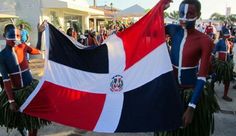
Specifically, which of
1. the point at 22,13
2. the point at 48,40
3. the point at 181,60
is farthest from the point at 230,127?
the point at 22,13

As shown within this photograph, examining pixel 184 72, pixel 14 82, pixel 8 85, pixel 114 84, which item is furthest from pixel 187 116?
pixel 14 82

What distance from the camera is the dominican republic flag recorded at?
3.53 meters

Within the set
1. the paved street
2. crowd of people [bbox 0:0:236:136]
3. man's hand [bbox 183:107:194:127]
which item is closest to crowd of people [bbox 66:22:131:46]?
crowd of people [bbox 0:0:236:136]

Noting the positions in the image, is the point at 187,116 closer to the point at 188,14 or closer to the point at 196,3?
the point at 188,14

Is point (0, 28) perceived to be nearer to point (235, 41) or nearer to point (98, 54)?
point (235, 41)

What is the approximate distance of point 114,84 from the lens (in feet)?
13.2

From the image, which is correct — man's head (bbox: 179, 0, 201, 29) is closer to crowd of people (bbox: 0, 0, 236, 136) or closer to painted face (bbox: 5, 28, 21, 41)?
crowd of people (bbox: 0, 0, 236, 136)

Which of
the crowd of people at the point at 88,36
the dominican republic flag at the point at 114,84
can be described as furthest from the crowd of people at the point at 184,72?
the crowd of people at the point at 88,36

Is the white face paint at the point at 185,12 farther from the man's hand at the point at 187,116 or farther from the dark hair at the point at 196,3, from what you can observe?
the man's hand at the point at 187,116

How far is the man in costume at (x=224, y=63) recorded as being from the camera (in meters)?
8.59

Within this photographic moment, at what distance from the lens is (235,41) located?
38.6 feet

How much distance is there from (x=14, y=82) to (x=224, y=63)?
5.73m

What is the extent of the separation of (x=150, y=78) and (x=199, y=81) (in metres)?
0.53

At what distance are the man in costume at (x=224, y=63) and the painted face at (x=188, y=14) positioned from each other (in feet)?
17.1
